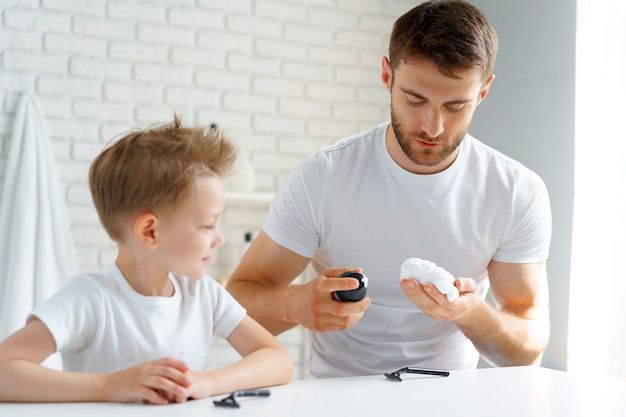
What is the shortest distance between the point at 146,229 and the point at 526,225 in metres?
1.07

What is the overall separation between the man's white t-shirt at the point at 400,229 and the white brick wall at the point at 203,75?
5.45 feet

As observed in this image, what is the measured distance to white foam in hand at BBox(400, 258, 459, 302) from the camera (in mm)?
1703

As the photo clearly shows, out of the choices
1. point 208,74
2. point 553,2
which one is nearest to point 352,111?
point 208,74

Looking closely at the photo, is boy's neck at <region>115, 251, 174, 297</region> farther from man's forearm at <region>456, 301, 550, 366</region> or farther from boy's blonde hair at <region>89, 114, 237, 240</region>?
man's forearm at <region>456, 301, 550, 366</region>

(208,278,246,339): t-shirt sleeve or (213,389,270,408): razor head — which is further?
(208,278,246,339): t-shirt sleeve

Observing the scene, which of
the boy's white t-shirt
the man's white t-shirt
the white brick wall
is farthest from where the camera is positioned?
the white brick wall

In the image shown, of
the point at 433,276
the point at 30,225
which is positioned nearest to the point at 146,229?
the point at 433,276

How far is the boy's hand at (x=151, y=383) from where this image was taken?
1.28 meters

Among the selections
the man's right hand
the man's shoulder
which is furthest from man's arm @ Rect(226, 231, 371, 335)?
the man's shoulder

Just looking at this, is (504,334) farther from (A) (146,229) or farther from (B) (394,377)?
(A) (146,229)

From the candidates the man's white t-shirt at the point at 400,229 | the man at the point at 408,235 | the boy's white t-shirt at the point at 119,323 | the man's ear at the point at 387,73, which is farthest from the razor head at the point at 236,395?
the man's ear at the point at 387,73

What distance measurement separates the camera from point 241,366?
1.45 meters

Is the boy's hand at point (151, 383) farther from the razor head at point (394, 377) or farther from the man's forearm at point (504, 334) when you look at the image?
the man's forearm at point (504, 334)

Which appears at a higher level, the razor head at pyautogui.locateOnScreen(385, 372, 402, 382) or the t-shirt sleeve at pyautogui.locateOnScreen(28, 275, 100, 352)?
the t-shirt sleeve at pyautogui.locateOnScreen(28, 275, 100, 352)
